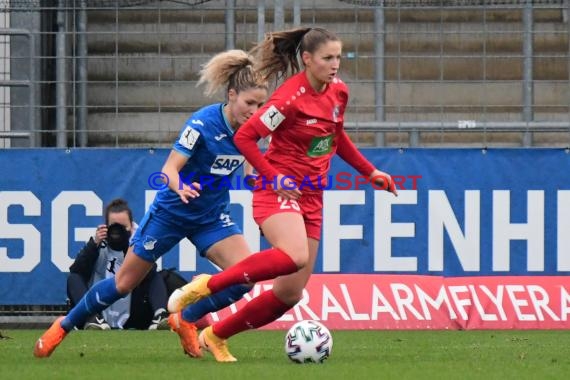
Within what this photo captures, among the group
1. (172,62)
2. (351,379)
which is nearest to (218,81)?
(351,379)

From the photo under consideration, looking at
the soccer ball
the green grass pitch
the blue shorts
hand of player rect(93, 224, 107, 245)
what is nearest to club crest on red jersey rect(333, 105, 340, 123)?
the blue shorts

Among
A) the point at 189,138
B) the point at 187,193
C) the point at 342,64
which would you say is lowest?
the point at 187,193

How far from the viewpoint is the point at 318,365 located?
8000 mm

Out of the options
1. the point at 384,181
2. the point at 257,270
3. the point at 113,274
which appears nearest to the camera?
the point at 257,270

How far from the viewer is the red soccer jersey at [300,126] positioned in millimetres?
8156

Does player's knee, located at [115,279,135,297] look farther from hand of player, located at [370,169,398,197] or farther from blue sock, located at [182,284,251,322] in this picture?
hand of player, located at [370,169,398,197]

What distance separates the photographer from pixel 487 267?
516 inches

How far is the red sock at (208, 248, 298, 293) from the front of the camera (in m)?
7.95

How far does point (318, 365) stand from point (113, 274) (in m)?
4.86

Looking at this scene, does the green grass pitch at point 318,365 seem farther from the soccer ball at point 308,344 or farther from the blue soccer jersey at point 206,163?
the blue soccer jersey at point 206,163

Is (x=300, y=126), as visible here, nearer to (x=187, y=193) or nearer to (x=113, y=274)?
(x=187, y=193)

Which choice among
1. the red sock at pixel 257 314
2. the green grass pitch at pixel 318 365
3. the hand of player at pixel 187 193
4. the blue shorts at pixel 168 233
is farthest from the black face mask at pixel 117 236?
the hand of player at pixel 187 193

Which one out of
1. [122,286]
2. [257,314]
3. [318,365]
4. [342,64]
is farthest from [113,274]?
[318,365]

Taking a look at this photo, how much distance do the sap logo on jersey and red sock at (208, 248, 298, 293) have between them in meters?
0.78
